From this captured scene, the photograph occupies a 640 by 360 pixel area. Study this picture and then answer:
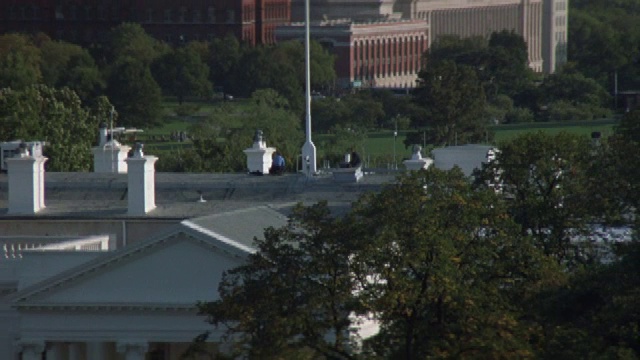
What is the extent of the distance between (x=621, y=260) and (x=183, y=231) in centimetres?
1107

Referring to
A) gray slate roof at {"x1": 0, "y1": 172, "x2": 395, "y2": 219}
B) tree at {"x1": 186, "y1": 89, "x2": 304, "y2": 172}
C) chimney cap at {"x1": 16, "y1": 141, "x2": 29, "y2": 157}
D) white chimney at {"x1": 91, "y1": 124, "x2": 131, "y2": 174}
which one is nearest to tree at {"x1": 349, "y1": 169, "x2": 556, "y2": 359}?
gray slate roof at {"x1": 0, "y1": 172, "x2": 395, "y2": 219}

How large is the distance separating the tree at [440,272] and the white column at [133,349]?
9931mm

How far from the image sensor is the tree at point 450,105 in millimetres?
165250

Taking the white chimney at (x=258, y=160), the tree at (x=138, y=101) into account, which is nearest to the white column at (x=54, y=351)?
the white chimney at (x=258, y=160)

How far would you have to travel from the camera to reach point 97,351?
6369cm

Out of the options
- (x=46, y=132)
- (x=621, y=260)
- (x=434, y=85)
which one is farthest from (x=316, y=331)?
(x=434, y=85)

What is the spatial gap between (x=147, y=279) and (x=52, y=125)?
74.0m

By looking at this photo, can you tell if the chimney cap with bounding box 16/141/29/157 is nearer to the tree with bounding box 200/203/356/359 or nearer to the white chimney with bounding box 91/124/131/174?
the white chimney with bounding box 91/124/131/174

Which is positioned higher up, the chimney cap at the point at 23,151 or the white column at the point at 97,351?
the chimney cap at the point at 23,151

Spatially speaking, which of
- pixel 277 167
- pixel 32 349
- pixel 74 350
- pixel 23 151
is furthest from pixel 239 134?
pixel 32 349

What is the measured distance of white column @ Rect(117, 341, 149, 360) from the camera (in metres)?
63.1

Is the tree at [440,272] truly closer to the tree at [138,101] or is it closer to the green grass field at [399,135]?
the green grass field at [399,135]

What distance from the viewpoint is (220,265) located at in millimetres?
62594

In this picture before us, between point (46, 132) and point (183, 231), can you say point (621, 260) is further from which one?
point (46, 132)
